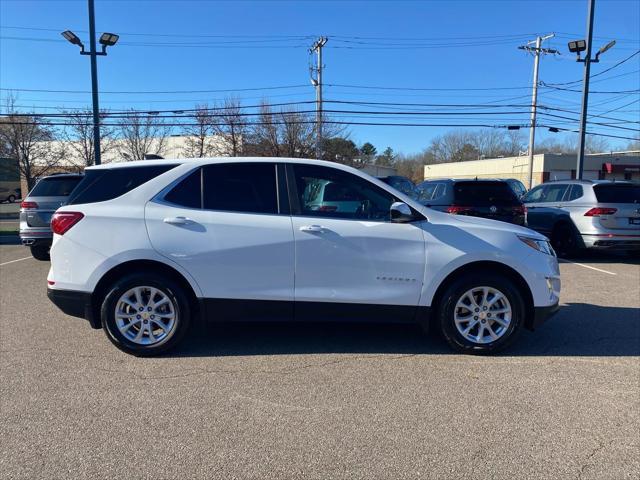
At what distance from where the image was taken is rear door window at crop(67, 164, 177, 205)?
4.60 m

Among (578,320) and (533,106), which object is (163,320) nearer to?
(578,320)

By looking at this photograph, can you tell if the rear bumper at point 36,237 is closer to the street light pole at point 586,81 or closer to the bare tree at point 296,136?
the street light pole at point 586,81

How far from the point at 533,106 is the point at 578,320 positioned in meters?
33.2

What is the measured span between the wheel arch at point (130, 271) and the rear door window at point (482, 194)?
644 cm

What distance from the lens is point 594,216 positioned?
1011cm

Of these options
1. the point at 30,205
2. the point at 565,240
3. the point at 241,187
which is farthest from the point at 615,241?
the point at 30,205

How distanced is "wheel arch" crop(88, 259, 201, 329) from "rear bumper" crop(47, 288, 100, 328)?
2 cm

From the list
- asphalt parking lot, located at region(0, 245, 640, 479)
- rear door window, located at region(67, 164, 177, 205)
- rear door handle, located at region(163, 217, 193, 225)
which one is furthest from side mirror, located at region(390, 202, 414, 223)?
rear door window, located at region(67, 164, 177, 205)

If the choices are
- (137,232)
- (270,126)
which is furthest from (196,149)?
(137,232)

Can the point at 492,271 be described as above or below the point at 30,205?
below

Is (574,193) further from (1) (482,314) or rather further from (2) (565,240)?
(1) (482,314)

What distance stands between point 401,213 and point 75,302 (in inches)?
123

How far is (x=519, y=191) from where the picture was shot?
26.8 meters

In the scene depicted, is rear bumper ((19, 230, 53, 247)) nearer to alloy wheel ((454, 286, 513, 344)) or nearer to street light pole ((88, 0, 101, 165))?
street light pole ((88, 0, 101, 165))
